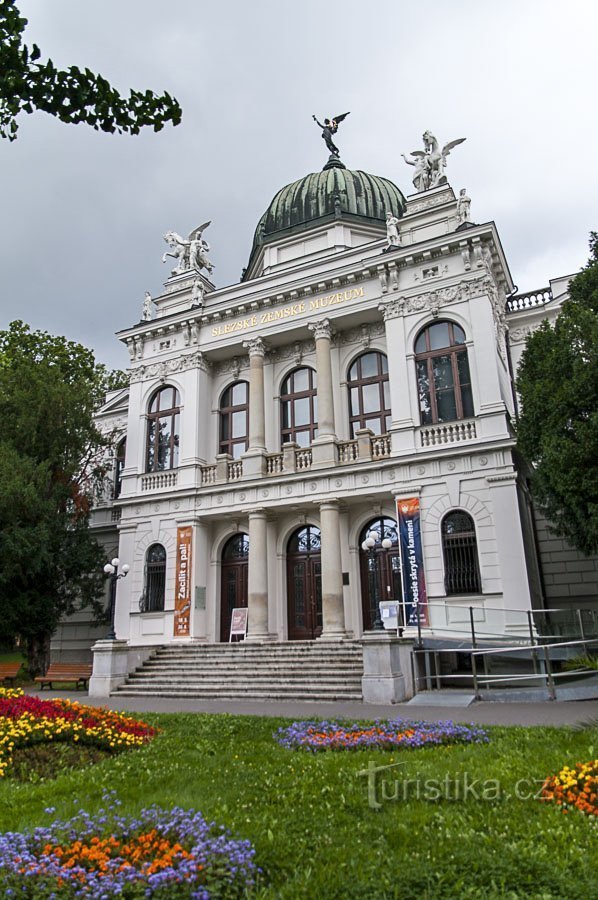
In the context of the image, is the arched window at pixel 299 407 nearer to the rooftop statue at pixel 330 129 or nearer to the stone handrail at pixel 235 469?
the stone handrail at pixel 235 469

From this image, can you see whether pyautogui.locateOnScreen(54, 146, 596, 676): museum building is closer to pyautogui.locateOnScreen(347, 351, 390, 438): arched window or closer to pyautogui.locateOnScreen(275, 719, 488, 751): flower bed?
pyautogui.locateOnScreen(347, 351, 390, 438): arched window

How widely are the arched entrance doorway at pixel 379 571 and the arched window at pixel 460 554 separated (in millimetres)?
2125

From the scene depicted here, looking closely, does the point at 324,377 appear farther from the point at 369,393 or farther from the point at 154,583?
the point at 154,583

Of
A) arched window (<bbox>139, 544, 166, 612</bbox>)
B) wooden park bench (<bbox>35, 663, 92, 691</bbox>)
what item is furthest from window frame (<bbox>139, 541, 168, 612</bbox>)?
wooden park bench (<bbox>35, 663, 92, 691</bbox>)

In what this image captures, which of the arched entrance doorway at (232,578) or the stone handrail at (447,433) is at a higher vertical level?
the stone handrail at (447,433)

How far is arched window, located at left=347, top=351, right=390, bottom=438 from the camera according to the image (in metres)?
22.8

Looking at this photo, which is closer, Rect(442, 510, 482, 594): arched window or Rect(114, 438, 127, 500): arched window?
Rect(442, 510, 482, 594): arched window

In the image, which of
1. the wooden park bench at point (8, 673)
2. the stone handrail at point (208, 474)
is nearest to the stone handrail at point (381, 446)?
the stone handrail at point (208, 474)

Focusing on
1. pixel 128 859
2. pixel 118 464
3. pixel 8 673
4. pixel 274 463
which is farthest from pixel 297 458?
pixel 128 859

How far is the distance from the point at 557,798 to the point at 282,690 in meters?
11.2

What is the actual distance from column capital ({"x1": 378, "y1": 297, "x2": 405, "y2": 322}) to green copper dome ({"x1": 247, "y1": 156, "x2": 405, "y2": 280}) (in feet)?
21.3

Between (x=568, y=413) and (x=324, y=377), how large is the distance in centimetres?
949

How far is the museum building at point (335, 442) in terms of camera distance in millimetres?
19000

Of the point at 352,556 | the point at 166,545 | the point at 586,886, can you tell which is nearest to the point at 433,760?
the point at 586,886
